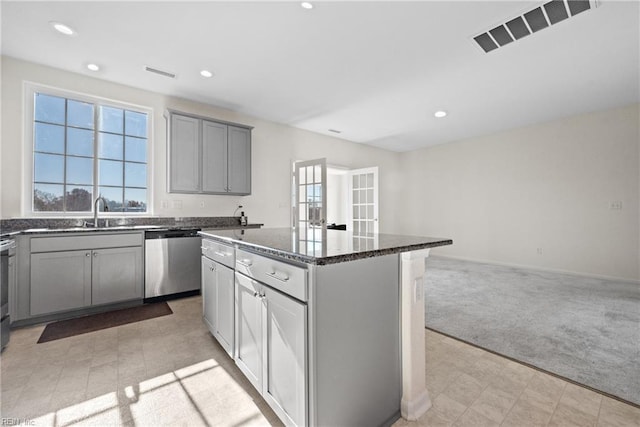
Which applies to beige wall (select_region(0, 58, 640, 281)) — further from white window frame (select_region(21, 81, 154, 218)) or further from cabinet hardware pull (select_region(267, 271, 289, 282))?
cabinet hardware pull (select_region(267, 271, 289, 282))

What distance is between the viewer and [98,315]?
2.79 m

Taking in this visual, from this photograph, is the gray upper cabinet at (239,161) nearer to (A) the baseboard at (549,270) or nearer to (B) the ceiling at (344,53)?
(B) the ceiling at (344,53)

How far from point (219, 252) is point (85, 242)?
1790 mm

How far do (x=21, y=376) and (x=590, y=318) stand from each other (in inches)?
181

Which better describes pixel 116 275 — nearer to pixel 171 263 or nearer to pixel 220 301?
pixel 171 263

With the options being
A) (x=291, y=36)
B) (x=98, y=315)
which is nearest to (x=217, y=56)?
(x=291, y=36)

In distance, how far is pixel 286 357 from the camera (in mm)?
1217

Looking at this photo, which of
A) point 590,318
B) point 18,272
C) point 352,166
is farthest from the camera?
point 352,166

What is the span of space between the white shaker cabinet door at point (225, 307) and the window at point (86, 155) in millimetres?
2350

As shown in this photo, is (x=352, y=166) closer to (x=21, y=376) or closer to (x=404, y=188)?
(x=404, y=188)

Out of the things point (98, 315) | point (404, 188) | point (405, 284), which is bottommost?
point (98, 315)

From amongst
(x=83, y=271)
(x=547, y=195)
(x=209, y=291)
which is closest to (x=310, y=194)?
(x=209, y=291)

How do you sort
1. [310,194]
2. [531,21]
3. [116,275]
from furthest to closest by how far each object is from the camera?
[310,194] → [116,275] → [531,21]

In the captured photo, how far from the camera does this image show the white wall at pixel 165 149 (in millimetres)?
2812
